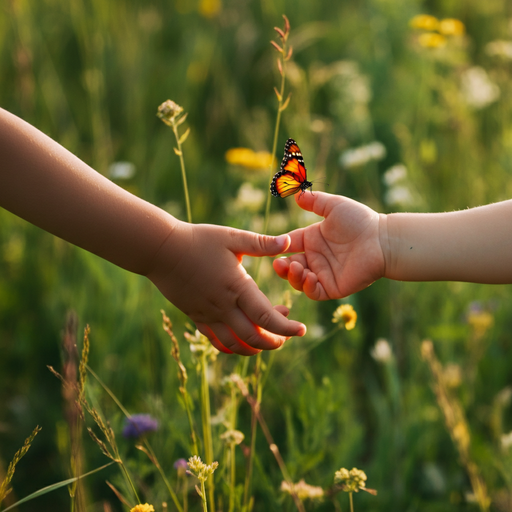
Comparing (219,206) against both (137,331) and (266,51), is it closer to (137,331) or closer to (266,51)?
(137,331)

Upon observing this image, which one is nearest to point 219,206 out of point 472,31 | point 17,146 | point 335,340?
point 335,340

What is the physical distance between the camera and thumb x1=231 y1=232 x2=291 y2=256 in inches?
33.5

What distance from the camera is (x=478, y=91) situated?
7.03 feet

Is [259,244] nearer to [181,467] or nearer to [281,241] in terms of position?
[281,241]

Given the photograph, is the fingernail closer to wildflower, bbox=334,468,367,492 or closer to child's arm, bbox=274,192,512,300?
child's arm, bbox=274,192,512,300

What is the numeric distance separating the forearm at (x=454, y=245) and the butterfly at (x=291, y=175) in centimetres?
17

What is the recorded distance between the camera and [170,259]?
2.80ft

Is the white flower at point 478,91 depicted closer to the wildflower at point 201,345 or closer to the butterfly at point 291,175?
the butterfly at point 291,175

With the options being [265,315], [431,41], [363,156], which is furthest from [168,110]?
[431,41]

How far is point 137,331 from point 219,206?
0.79m

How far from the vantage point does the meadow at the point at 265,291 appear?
977mm

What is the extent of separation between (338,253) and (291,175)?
0.52ft

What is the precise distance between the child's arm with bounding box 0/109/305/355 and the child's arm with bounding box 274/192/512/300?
0.37 ft

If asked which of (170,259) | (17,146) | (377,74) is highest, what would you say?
(377,74)
